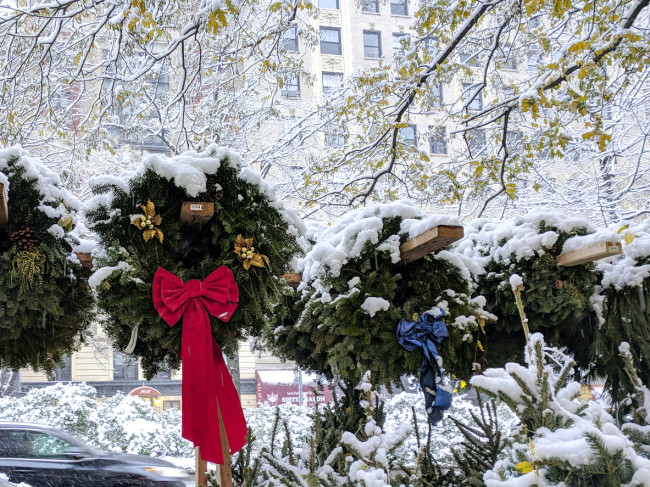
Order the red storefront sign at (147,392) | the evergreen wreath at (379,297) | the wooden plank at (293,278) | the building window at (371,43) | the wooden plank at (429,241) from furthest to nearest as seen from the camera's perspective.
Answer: the building window at (371,43), the red storefront sign at (147,392), the wooden plank at (293,278), the evergreen wreath at (379,297), the wooden plank at (429,241)

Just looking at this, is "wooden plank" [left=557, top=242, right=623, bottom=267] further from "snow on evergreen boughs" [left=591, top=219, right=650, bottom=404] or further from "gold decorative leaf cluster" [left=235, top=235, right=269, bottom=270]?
"gold decorative leaf cluster" [left=235, top=235, right=269, bottom=270]

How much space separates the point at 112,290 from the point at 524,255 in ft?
7.90

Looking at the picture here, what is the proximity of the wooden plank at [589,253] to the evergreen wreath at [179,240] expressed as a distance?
168 centimetres

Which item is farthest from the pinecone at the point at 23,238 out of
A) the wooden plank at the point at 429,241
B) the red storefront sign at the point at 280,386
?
the red storefront sign at the point at 280,386

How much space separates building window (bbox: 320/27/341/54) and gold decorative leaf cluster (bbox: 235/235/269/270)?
12468mm

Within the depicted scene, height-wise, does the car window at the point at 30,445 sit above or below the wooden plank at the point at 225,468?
below

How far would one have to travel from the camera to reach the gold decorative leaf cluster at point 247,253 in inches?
112

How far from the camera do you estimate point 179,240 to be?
118 inches

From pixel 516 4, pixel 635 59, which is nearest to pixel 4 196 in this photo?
pixel 516 4

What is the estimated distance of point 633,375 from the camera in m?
2.07

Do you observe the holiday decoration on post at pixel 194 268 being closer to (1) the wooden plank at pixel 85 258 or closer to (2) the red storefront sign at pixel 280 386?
(1) the wooden plank at pixel 85 258

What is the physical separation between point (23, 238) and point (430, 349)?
2.19m

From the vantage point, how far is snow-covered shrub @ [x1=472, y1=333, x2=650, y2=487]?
1.46 meters

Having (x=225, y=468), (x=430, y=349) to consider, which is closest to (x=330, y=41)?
(x=430, y=349)
